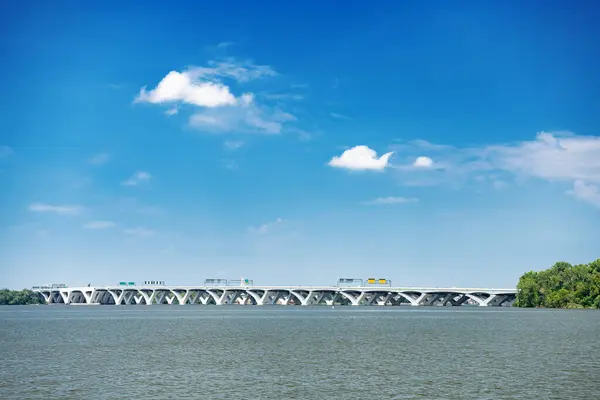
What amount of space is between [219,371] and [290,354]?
43.7 feet

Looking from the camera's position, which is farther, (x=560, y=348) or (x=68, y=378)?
(x=560, y=348)

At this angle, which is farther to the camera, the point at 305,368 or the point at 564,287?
the point at 564,287

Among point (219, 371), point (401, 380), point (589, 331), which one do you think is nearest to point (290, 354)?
point (219, 371)

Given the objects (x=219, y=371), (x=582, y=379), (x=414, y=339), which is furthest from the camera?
(x=414, y=339)

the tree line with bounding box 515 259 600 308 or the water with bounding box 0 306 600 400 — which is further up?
the tree line with bounding box 515 259 600 308

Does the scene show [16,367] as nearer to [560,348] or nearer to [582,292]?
[560,348]

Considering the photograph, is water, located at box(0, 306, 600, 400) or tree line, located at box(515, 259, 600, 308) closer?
water, located at box(0, 306, 600, 400)

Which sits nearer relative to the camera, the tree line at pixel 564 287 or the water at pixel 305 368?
the water at pixel 305 368

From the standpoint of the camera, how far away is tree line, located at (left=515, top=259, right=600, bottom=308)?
Answer: 173 m

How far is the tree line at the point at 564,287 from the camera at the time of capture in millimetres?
173250

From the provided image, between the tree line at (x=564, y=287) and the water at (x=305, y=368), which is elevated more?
the tree line at (x=564, y=287)

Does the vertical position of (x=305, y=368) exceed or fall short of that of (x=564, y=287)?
it falls short

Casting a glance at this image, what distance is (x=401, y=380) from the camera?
1633 inches

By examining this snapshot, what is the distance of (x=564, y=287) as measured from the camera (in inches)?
7185
